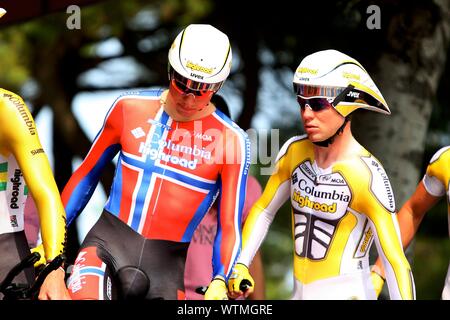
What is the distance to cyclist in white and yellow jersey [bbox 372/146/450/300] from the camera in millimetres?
7699

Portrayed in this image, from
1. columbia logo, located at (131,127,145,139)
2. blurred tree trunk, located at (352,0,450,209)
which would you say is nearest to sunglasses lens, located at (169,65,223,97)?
columbia logo, located at (131,127,145,139)

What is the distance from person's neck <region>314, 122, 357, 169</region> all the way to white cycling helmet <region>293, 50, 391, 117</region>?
0.16 m

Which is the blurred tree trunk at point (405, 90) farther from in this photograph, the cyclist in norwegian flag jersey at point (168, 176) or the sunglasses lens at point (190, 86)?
the sunglasses lens at point (190, 86)

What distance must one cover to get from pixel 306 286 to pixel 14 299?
2173 mm

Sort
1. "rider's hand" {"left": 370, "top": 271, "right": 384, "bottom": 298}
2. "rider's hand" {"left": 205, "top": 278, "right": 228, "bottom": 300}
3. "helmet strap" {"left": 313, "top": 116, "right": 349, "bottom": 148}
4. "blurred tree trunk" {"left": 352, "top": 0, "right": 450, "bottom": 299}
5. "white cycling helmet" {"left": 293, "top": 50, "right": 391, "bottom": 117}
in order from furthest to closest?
1. "blurred tree trunk" {"left": 352, "top": 0, "right": 450, "bottom": 299}
2. "rider's hand" {"left": 370, "top": 271, "right": 384, "bottom": 298}
3. "helmet strap" {"left": 313, "top": 116, "right": 349, "bottom": 148}
4. "white cycling helmet" {"left": 293, "top": 50, "right": 391, "bottom": 117}
5. "rider's hand" {"left": 205, "top": 278, "right": 228, "bottom": 300}

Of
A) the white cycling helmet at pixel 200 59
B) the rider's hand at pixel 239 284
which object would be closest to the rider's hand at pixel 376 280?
the rider's hand at pixel 239 284

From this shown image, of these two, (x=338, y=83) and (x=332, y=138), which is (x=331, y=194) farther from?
(x=338, y=83)

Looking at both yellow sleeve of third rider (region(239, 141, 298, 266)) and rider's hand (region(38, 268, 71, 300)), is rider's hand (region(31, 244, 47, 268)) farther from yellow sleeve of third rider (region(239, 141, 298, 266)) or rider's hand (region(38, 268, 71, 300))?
yellow sleeve of third rider (region(239, 141, 298, 266))

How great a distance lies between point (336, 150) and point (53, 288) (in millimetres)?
2200

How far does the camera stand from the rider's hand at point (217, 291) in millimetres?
7009

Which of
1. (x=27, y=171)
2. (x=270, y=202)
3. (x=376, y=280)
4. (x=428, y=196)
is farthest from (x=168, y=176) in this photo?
(x=428, y=196)

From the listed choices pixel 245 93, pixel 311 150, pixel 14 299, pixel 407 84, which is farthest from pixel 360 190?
pixel 245 93

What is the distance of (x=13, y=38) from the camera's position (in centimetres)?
1393

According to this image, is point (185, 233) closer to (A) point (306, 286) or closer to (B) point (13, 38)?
(A) point (306, 286)
